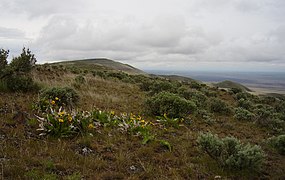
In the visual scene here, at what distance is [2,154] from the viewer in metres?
3.87

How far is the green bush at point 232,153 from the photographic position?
425 centimetres

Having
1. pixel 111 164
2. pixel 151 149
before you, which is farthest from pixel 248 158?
pixel 111 164

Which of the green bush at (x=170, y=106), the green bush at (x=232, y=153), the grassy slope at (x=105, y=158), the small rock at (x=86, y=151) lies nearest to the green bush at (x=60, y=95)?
the grassy slope at (x=105, y=158)

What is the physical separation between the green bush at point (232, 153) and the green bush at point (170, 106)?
10.6 ft

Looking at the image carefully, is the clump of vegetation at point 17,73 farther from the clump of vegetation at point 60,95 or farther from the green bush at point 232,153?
the green bush at point 232,153

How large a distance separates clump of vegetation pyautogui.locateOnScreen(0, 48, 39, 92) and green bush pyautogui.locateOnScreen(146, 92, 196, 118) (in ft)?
14.8

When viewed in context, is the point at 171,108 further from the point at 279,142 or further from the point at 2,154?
the point at 2,154

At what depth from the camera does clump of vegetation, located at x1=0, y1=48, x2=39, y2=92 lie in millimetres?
8547

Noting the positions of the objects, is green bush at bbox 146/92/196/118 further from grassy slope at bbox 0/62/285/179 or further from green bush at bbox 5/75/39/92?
green bush at bbox 5/75/39/92

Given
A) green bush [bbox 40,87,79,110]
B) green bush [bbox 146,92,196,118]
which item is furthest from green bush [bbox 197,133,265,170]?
green bush [bbox 40,87,79,110]

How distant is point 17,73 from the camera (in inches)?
362

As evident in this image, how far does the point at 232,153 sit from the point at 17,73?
8151mm

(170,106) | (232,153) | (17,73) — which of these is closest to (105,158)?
(232,153)

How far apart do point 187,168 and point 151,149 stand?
37.8 inches
